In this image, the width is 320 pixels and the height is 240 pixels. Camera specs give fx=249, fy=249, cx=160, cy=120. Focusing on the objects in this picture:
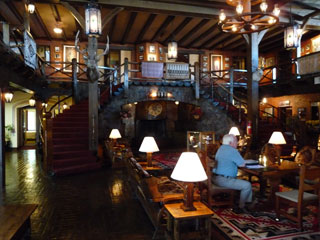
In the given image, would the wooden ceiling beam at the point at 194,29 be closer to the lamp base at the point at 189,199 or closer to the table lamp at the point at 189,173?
the table lamp at the point at 189,173

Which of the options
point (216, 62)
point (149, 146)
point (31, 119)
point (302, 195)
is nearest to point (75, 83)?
point (149, 146)

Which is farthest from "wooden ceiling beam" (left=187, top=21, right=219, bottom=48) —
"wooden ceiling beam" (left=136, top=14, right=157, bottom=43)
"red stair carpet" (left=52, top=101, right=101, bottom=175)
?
→ "red stair carpet" (left=52, top=101, right=101, bottom=175)

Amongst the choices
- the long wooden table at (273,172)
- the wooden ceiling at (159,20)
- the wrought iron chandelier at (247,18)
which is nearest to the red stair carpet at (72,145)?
the wooden ceiling at (159,20)

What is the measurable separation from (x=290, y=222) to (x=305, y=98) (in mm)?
10713

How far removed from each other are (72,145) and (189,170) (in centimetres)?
646

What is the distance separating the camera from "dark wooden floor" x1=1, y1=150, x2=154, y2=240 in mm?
→ 3627

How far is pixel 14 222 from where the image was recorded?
2.99 metres

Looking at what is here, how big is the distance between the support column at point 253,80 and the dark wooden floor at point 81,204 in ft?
17.2

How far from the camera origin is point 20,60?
7117 millimetres

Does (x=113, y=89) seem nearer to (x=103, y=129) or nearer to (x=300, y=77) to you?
(x=103, y=129)

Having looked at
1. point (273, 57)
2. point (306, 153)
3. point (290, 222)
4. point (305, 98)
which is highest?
point (273, 57)

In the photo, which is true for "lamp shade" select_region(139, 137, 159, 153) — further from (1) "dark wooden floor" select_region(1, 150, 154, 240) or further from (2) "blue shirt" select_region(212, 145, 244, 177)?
(2) "blue shirt" select_region(212, 145, 244, 177)

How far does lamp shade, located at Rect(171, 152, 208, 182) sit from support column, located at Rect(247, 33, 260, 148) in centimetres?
715

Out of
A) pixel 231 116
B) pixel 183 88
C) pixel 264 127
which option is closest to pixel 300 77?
pixel 264 127
